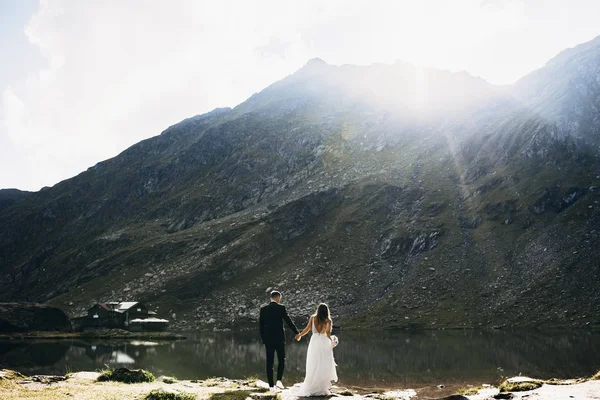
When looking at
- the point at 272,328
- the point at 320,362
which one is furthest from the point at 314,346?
the point at 272,328

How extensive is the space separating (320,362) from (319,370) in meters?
0.30

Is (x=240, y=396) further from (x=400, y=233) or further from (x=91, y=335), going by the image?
(x=400, y=233)

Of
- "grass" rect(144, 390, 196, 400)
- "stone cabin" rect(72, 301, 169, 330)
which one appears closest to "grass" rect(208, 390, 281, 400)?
"grass" rect(144, 390, 196, 400)

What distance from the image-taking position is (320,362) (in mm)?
18125

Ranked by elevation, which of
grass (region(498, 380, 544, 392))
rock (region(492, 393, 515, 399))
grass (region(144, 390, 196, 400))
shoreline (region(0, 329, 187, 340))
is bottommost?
shoreline (region(0, 329, 187, 340))

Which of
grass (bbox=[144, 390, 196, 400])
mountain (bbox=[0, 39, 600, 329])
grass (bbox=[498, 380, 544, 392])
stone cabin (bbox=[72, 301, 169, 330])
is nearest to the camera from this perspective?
grass (bbox=[144, 390, 196, 400])

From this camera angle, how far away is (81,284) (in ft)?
509

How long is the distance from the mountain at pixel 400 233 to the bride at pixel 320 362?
7785 centimetres

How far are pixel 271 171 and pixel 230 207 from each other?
76.2 ft

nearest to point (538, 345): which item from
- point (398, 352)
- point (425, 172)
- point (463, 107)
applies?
point (398, 352)

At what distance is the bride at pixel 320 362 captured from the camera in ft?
58.5

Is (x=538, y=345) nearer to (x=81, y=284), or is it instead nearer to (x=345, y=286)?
(x=345, y=286)

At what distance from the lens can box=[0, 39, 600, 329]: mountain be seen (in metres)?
99.4

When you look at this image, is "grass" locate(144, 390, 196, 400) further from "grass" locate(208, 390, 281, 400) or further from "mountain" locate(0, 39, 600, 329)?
"mountain" locate(0, 39, 600, 329)
